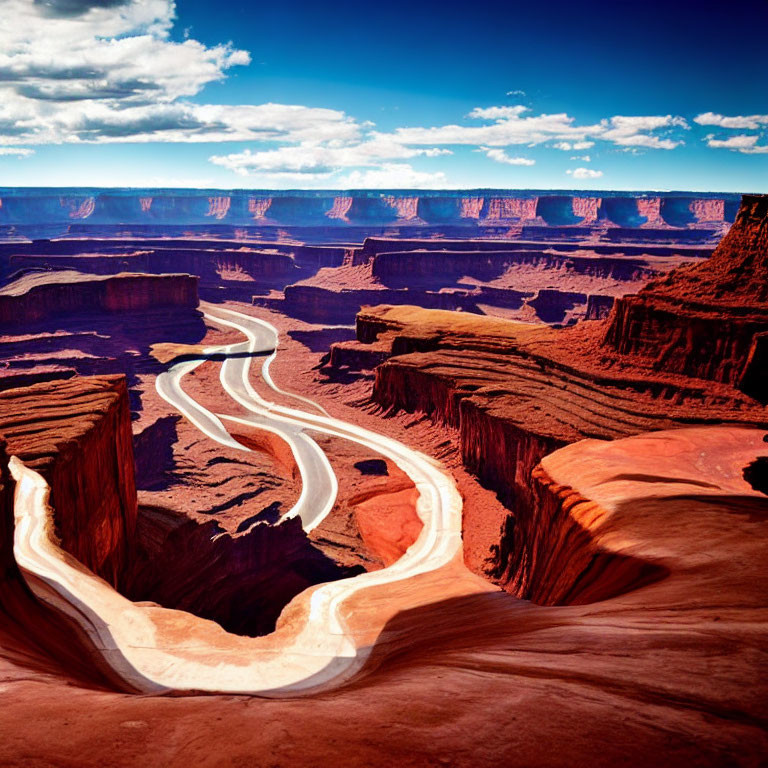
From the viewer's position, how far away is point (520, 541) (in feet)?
108

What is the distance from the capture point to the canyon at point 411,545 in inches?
293

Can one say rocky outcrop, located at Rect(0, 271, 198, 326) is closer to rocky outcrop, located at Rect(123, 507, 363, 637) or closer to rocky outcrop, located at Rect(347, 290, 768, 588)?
rocky outcrop, located at Rect(347, 290, 768, 588)

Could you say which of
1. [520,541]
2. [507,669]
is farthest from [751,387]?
[507,669]

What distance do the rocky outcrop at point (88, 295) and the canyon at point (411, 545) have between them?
13.9 meters

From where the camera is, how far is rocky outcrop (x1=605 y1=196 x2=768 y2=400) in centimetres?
4125

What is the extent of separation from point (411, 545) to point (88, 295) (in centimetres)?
9081

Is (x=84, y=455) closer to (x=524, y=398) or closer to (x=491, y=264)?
(x=524, y=398)

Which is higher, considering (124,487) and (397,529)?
(124,487)

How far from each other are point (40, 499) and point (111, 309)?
3640 inches

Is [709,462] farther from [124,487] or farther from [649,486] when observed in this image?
[124,487]

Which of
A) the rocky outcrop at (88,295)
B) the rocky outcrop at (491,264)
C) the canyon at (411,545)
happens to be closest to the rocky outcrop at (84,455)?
the canyon at (411,545)

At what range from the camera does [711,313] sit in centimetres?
4284

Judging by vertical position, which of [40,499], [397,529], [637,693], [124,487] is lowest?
[397,529]

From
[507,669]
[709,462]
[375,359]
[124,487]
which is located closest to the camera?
[507,669]
